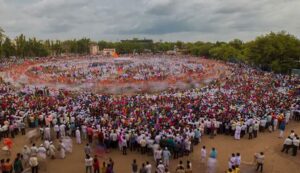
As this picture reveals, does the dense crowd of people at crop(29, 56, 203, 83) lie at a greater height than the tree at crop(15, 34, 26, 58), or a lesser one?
lesser

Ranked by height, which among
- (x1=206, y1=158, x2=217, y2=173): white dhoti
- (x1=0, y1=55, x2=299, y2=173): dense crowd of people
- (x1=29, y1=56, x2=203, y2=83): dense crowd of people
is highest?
(x1=29, y1=56, x2=203, y2=83): dense crowd of people

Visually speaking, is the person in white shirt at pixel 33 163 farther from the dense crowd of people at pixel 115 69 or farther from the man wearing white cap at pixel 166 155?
the dense crowd of people at pixel 115 69

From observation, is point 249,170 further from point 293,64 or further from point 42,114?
point 293,64

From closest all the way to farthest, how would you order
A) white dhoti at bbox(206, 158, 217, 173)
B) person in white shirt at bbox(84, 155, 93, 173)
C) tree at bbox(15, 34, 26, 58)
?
person in white shirt at bbox(84, 155, 93, 173) → white dhoti at bbox(206, 158, 217, 173) → tree at bbox(15, 34, 26, 58)

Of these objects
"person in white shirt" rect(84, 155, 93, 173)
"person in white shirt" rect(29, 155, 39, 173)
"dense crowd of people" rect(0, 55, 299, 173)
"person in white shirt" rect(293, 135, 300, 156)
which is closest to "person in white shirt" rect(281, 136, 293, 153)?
"dense crowd of people" rect(0, 55, 299, 173)

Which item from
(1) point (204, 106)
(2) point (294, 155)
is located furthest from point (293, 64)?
(2) point (294, 155)

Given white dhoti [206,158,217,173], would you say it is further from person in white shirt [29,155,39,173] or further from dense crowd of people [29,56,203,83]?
dense crowd of people [29,56,203,83]
